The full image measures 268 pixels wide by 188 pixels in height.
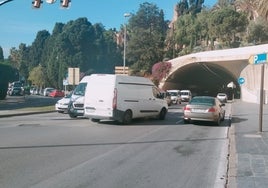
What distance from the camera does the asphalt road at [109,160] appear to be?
8070 millimetres

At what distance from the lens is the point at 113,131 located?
56.0 ft

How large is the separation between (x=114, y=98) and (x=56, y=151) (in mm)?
8996

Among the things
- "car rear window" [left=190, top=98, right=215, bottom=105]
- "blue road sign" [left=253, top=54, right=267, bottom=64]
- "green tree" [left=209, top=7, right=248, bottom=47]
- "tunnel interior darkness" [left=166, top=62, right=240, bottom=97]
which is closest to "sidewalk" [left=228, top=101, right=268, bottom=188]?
"blue road sign" [left=253, top=54, right=267, bottom=64]

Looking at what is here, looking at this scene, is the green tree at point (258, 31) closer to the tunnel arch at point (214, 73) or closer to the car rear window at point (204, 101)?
the tunnel arch at point (214, 73)

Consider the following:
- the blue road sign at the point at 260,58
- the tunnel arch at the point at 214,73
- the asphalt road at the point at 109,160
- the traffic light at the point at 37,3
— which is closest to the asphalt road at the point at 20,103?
the traffic light at the point at 37,3

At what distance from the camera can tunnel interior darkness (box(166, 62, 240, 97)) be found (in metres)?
72.5

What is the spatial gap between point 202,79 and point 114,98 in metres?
67.9

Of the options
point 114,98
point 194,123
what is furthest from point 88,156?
point 194,123

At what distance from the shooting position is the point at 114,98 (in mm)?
20141

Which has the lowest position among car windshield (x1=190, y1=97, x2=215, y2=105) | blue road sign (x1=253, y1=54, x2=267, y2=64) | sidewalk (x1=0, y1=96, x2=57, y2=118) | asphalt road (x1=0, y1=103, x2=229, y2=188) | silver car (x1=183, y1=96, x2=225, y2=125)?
asphalt road (x1=0, y1=103, x2=229, y2=188)

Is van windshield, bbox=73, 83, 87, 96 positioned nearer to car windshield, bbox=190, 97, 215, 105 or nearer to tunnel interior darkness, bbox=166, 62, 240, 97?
car windshield, bbox=190, 97, 215, 105

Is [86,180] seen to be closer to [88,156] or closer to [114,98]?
[88,156]

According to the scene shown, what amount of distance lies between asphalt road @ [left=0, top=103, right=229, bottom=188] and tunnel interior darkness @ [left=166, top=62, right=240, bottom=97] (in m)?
54.0

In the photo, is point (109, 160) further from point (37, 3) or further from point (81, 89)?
point (81, 89)
